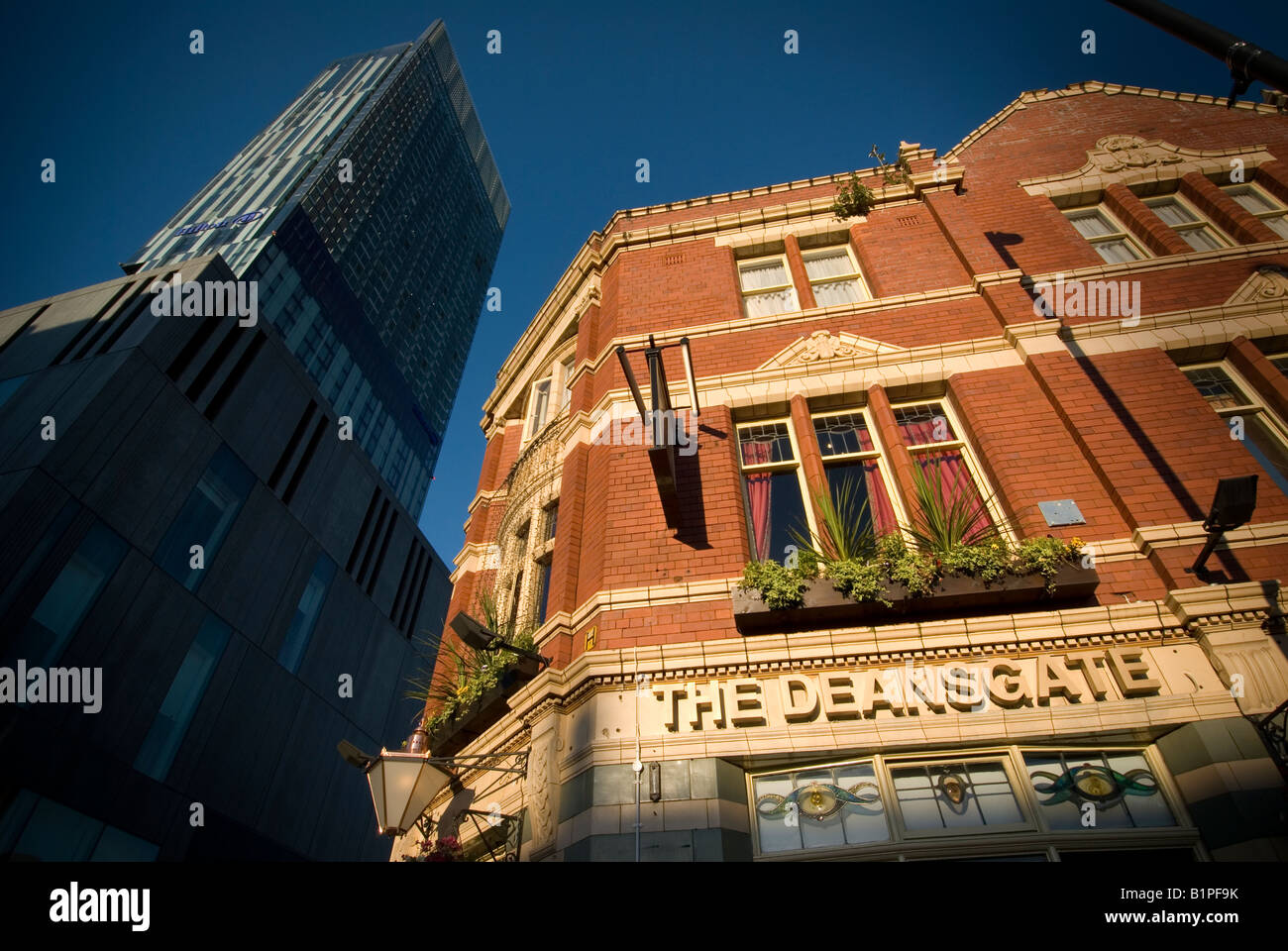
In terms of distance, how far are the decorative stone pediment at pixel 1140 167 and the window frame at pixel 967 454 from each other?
6230mm

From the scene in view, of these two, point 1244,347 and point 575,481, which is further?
point 575,481

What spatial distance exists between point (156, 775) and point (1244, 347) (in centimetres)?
2886

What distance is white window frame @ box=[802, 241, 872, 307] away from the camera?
38.0ft

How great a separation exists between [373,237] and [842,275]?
236 feet

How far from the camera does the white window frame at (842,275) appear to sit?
11572 millimetres

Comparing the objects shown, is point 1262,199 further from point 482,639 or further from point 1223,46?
point 482,639

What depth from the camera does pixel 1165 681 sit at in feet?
20.1

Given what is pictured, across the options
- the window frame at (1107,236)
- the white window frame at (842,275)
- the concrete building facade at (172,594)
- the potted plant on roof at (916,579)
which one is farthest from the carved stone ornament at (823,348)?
the concrete building facade at (172,594)

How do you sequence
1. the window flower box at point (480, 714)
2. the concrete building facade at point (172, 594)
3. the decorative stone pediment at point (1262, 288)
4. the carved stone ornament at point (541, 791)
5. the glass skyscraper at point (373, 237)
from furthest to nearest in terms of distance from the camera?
the glass skyscraper at point (373, 237)
the concrete building facade at point (172, 594)
the decorative stone pediment at point (1262, 288)
the window flower box at point (480, 714)
the carved stone ornament at point (541, 791)

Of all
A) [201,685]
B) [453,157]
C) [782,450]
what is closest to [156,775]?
[201,685]

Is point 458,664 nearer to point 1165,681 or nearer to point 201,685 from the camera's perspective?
point 1165,681

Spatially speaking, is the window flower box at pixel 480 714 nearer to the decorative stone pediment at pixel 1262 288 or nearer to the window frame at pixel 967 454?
the window frame at pixel 967 454

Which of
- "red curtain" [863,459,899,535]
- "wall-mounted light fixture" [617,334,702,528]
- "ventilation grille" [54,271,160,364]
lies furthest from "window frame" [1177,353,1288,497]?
"ventilation grille" [54,271,160,364]
